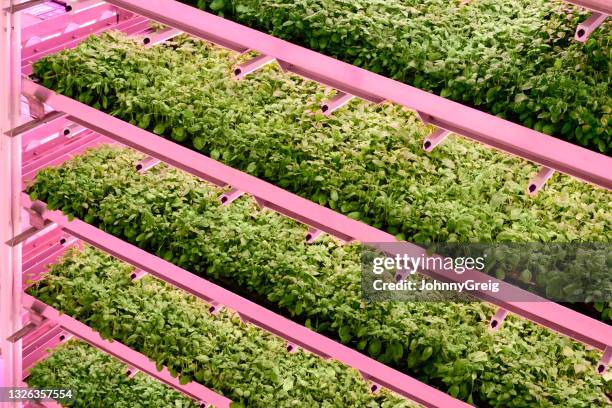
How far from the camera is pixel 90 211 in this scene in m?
4.51

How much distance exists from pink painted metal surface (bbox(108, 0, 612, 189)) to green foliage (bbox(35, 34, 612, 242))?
27cm

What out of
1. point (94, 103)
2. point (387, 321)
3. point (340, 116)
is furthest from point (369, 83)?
point (94, 103)

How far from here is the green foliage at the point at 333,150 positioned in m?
3.84

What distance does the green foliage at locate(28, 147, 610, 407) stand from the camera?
3.95m

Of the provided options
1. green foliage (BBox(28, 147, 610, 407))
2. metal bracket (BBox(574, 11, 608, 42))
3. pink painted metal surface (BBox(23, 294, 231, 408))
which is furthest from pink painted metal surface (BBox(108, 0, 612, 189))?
pink painted metal surface (BBox(23, 294, 231, 408))

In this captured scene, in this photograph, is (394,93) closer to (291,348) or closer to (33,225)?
(291,348)

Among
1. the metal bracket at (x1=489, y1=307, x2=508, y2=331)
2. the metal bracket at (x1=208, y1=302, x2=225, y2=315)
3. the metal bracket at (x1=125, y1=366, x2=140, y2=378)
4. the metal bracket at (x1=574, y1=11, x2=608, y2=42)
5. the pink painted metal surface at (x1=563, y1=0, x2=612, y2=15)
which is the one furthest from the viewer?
the metal bracket at (x1=125, y1=366, x2=140, y2=378)

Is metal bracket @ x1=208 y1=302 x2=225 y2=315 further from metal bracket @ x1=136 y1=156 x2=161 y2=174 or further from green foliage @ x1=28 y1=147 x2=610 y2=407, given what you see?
metal bracket @ x1=136 y1=156 x2=161 y2=174

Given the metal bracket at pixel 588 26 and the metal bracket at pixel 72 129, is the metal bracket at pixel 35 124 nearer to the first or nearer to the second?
the metal bracket at pixel 72 129

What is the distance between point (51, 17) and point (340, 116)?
1.45 metres

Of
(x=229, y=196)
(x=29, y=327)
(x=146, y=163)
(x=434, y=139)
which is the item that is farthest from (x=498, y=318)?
(x=29, y=327)

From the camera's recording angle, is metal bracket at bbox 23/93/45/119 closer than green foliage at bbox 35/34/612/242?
No

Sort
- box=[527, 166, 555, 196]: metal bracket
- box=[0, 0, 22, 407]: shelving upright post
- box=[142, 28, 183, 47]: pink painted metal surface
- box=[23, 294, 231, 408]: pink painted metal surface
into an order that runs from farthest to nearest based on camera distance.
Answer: box=[23, 294, 231, 408]: pink painted metal surface < box=[142, 28, 183, 47]: pink painted metal surface < box=[0, 0, 22, 407]: shelving upright post < box=[527, 166, 555, 196]: metal bracket

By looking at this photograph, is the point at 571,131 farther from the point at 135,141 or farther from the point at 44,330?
the point at 44,330
